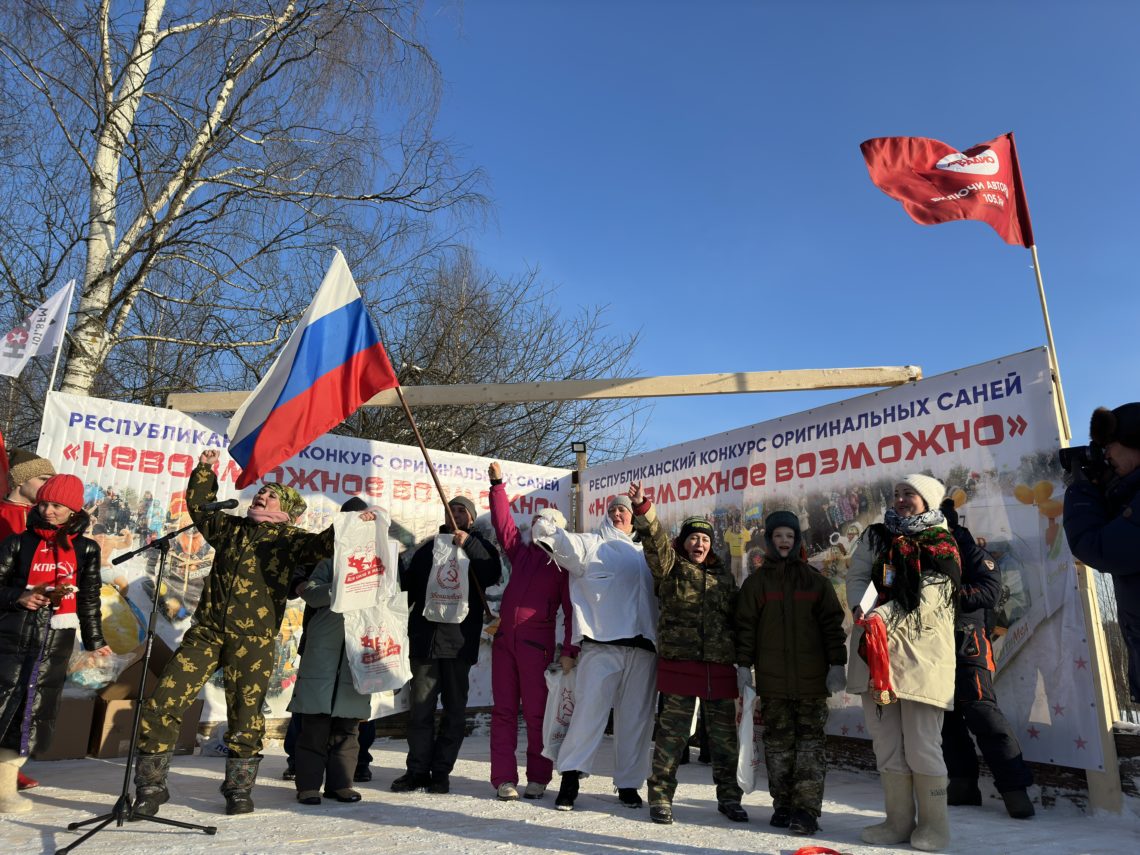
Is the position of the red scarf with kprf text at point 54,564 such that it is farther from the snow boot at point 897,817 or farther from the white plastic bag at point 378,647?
the snow boot at point 897,817

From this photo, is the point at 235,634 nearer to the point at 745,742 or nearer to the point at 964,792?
the point at 745,742

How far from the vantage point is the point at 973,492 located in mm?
5414

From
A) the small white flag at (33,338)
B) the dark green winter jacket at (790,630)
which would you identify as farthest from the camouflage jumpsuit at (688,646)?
the small white flag at (33,338)

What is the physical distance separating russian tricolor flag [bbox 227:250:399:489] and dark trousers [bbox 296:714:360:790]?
1494 mm

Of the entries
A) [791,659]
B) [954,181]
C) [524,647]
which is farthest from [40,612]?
[954,181]

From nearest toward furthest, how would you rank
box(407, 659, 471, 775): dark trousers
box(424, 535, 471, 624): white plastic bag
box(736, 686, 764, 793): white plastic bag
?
box(736, 686, 764, 793): white plastic bag
box(407, 659, 471, 775): dark trousers
box(424, 535, 471, 624): white plastic bag

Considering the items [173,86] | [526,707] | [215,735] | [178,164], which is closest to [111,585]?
[215,735]

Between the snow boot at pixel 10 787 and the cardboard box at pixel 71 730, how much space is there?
5.97 ft

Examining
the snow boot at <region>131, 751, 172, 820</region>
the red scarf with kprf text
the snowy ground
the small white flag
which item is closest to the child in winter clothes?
the snowy ground

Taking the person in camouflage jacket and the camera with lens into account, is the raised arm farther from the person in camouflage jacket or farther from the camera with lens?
the camera with lens

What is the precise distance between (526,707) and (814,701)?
1794 millimetres

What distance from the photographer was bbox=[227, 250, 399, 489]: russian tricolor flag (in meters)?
5.07

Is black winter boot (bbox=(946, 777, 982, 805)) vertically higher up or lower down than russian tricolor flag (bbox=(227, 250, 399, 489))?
lower down

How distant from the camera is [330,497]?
7.71m
